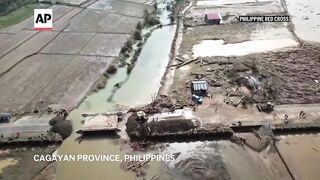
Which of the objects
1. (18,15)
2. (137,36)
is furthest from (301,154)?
(18,15)

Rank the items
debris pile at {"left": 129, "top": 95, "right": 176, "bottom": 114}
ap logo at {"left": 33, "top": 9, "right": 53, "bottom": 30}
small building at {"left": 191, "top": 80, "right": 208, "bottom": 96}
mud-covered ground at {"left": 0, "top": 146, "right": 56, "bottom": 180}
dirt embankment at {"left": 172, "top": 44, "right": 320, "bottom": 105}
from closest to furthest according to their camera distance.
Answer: mud-covered ground at {"left": 0, "top": 146, "right": 56, "bottom": 180} → debris pile at {"left": 129, "top": 95, "right": 176, "bottom": 114} → dirt embankment at {"left": 172, "top": 44, "right": 320, "bottom": 105} → small building at {"left": 191, "top": 80, "right": 208, "bottom": 96} → ap logo at {"left": 33, "top": 9, "right": 53, "bottom": 30}

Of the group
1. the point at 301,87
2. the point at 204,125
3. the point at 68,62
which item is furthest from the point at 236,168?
the point at 68,62

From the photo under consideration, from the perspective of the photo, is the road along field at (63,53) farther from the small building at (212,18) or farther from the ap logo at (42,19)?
the small building at (212,18)

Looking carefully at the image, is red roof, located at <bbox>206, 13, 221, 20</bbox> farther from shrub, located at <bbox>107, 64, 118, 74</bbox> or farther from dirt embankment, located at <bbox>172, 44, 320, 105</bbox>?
shrub, located at <bbox>107, 64, 118, 74</bbox>

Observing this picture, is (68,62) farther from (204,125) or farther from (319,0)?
(319,0)

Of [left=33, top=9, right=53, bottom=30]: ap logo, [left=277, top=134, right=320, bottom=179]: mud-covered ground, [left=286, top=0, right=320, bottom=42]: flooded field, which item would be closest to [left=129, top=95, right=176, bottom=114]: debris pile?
[left=277, top=134, right=320, bottom=179]: mud-covered ground
